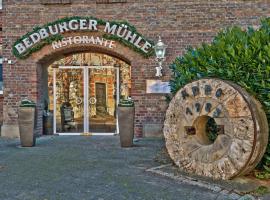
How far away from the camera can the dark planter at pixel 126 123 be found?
781 centimetres

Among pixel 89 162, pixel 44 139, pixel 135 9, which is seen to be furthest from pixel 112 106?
pixel 89 162

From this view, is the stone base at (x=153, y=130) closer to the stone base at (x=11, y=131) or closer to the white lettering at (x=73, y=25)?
the white lettering at (x=73, y=25)

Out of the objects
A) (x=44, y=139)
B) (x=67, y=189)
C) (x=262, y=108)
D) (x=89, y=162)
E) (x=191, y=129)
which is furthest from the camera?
(x=44, y=139)

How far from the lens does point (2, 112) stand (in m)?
10.2

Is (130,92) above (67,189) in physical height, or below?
above

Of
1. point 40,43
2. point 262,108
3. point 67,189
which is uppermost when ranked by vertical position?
point 40,43

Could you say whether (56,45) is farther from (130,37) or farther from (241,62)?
(241,62)

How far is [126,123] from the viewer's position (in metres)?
7.83

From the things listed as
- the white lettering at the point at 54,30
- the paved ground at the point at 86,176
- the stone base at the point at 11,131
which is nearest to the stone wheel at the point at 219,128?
the paved ground at the point at 86,176

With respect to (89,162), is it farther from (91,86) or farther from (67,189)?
(91,86)

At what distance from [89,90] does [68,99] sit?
722 millimetres

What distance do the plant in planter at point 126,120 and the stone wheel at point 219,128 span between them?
95.7 inches

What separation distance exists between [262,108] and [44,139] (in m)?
6.29

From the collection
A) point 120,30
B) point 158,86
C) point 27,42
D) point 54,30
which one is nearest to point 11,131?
point 27,42
